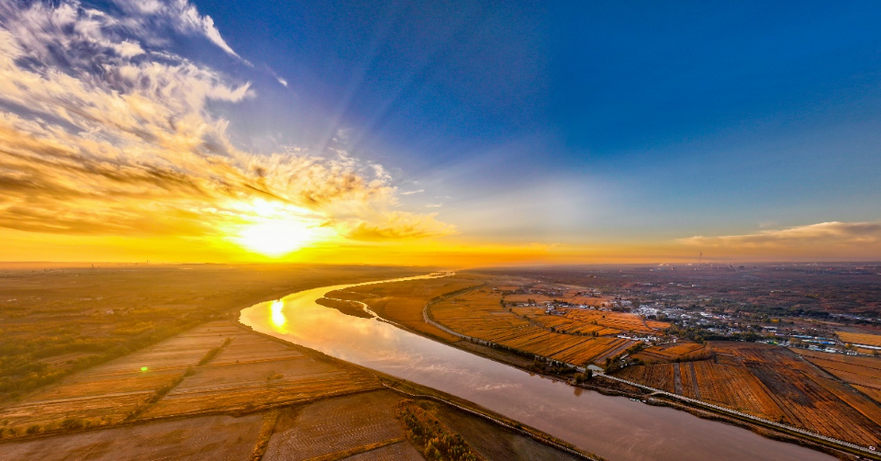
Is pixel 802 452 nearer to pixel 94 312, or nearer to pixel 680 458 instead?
pixel 680 458

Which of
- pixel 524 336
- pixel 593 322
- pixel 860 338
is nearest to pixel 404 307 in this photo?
pixel 524 336

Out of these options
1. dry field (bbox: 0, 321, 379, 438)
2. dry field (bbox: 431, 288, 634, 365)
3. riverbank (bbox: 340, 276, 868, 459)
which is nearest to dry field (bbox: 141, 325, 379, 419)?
dry field (bbox: 0, 321, 379, 438)

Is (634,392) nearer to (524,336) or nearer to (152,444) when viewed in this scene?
(524,336)

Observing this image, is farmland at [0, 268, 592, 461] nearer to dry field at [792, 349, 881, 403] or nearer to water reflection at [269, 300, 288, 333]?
water reflection at [269, 300, 288, 333]

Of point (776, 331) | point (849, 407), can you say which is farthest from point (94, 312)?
point (776, 331)

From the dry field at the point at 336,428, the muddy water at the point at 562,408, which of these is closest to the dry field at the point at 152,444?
the dry field at the point at 336,428
